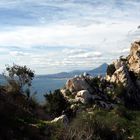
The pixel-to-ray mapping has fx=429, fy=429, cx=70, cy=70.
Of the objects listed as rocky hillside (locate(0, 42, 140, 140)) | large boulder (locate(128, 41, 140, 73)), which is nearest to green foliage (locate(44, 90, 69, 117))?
rocky hillside (locate(0, 42, 140, 140))

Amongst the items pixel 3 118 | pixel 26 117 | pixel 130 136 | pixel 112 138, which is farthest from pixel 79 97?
pixel 3 118

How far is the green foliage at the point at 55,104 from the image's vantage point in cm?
9200

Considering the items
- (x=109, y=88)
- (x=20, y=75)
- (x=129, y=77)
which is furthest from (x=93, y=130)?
(x=129, y=77)

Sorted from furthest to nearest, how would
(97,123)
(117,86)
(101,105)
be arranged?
(117,86), (101,105), (97,123)

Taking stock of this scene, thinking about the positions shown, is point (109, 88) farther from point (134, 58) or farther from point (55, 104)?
point (55, 104)

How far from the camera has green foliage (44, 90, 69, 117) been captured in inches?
3622

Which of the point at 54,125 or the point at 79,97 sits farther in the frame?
the point at 79,97

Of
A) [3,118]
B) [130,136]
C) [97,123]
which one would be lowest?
[130,136]

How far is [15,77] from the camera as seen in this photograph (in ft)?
282

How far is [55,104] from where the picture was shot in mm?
94250

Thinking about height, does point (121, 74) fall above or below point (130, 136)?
above

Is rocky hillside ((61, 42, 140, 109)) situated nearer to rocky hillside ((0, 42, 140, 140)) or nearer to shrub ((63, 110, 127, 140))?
rocky hillside ((0, 42, 140, 140))

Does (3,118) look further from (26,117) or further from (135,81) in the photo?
(135,81)

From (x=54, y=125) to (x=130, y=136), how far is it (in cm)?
2158
